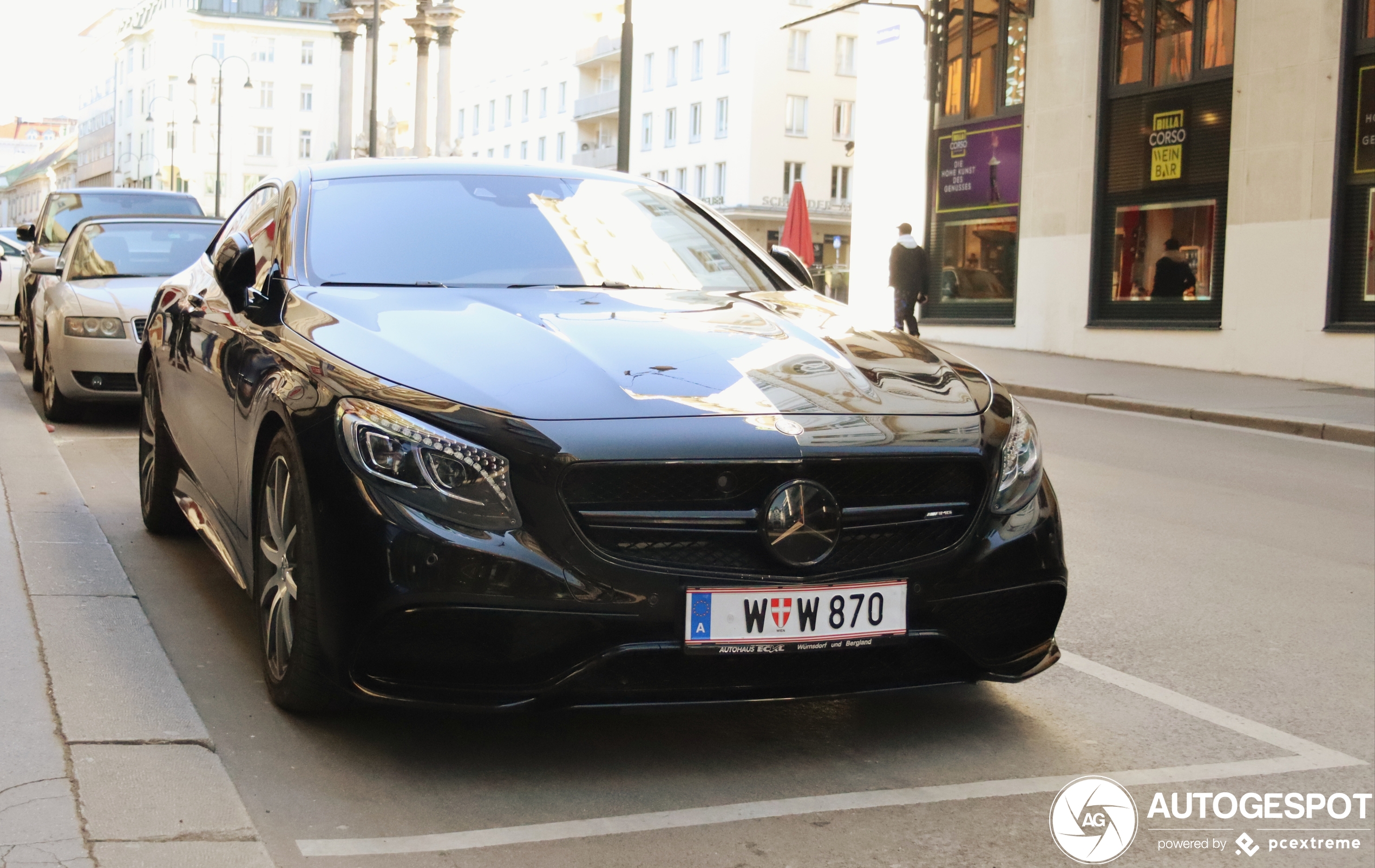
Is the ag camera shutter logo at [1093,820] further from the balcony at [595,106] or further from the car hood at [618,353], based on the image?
the balcony at [595,106]

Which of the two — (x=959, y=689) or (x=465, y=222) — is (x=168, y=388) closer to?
(x=465, y=222)

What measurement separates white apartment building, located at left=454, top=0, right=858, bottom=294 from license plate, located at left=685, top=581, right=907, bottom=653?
6073 centimetres

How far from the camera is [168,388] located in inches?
235

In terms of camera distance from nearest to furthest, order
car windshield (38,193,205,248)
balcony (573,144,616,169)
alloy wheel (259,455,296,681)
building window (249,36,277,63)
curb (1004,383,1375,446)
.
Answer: alloy wheel (259,455,296,681) → curb (1004,383,1375,446) → car windshield (38,193,205,248) → balcony (573,144,616,169) → building window (249,36,277,63)

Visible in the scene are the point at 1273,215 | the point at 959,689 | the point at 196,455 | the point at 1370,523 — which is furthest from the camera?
the point at 1273,215

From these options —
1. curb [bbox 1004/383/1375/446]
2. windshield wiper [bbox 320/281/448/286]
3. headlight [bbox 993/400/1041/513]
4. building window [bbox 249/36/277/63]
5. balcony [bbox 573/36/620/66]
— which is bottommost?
curb [bbox 1004/383/1375/446]

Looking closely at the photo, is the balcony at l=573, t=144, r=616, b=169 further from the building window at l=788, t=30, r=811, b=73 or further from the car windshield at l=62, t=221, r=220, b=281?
the car windshield at l=62, t=221, r=220, b=281

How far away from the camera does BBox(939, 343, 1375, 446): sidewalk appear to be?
45.5 ft

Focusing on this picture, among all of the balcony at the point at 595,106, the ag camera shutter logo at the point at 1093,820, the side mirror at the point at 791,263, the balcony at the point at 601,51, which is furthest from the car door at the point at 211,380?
the balcony at the point at 601,51

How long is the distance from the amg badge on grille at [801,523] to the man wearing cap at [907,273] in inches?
843

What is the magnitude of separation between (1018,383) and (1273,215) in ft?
14.7

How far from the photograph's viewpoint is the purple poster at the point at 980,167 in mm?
25375

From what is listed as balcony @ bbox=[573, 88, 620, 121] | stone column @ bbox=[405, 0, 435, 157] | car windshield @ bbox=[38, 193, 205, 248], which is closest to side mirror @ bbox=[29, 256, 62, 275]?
car windshield @ bbox=[38, 193, 205, 248]

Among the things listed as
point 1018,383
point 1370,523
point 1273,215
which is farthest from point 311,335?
point 1273,215
